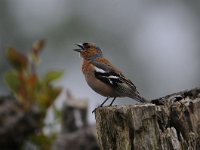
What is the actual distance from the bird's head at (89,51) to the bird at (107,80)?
12cm

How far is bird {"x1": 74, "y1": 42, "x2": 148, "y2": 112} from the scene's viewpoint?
9.16 meters

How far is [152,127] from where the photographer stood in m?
6.09

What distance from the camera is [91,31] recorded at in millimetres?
19359

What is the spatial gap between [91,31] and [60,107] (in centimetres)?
869

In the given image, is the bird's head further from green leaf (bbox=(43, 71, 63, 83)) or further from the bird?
green leaf (bbox=(43, 71, 63, 83))

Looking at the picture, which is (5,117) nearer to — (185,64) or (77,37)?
(77,37)

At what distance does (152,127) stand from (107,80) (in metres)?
3.31

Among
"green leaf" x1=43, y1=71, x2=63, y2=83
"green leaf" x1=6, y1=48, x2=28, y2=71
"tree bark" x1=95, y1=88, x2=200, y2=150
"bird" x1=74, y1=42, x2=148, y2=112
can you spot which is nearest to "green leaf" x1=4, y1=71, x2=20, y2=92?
"green leaf" x1=6, y1=48, x2=28, y2=71

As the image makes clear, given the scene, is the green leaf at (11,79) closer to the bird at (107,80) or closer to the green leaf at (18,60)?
the green leaf at (18,60)

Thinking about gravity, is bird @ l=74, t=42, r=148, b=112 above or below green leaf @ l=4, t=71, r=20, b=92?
below

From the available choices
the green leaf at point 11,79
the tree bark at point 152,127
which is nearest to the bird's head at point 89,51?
the green leaf at point 11,79

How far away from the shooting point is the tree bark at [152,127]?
6070 millimetres

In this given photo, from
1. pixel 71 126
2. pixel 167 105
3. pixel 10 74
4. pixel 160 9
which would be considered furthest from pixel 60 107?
pixel 160 9

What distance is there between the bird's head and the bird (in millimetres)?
118
